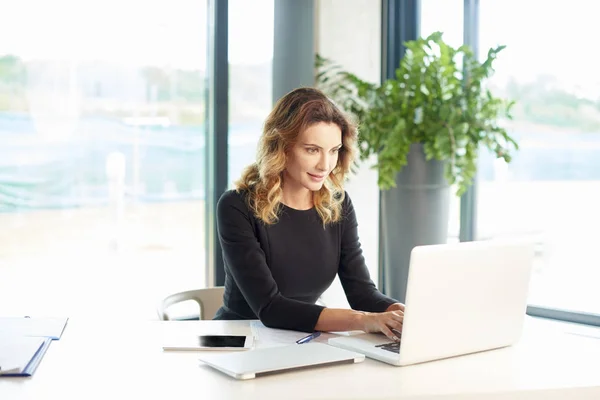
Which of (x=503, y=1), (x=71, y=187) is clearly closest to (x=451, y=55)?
(x=503, y=1)

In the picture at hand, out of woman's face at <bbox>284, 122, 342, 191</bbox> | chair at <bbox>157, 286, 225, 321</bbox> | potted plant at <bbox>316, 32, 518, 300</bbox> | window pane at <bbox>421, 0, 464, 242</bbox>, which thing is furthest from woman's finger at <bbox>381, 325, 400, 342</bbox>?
window pane at <bbox>421, 0, 464, 242</bbox>

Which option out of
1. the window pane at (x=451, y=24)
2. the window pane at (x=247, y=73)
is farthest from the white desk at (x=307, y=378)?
the window pane at (x=451, y=24)

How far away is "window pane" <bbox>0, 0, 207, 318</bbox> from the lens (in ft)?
11.6

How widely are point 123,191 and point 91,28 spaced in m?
0.79

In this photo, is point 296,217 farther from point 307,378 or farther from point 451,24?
point 451,24

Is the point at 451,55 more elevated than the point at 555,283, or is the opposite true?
the point at 451,55

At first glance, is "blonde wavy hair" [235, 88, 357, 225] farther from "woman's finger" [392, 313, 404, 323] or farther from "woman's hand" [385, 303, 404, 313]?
"woman's finger" [392, 313, 404, 323]

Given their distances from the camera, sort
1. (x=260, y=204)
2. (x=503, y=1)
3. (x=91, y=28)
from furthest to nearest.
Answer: (x=503, y=1) < (x=91, y=28) < (x=260, y=204)

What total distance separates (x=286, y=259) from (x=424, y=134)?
5.02 ft

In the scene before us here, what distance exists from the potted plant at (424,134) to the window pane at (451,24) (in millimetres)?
355

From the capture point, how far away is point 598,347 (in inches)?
84.7

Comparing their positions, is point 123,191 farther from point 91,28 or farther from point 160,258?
point 91,28

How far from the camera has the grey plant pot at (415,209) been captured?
4.00 meters

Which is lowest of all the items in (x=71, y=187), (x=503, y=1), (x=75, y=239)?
(x=75, y=239)
